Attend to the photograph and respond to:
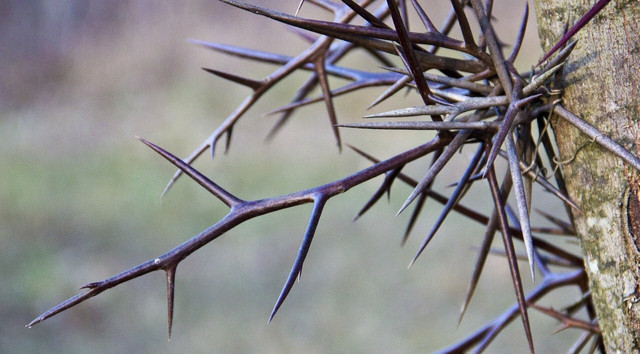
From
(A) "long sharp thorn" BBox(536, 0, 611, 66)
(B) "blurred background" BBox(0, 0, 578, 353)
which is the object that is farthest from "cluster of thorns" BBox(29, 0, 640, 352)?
(B) "blurred background" BBox(0, 0, 578, 353)

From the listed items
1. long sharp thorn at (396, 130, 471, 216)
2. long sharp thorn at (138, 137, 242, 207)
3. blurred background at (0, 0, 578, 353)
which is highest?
long sharp thorn at (396, 130, 471, 216)

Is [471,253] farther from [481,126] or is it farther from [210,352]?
[481,126]

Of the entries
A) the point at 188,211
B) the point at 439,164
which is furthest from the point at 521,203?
the point at 188,211

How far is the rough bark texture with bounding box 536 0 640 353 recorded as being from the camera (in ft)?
1.04

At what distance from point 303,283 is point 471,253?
452 millimetres

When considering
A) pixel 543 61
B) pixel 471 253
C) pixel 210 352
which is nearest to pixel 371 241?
pixel 471 253

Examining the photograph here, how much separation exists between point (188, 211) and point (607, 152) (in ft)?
5.73

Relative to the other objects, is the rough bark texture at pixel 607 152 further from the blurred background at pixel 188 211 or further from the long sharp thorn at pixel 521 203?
the blurred background at pixel 188 211

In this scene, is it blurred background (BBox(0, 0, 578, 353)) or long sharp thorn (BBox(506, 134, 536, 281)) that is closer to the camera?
long sharp thorn (BBox(506, 134, 536, 281))

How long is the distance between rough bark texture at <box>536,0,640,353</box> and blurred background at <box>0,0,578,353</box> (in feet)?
4.13

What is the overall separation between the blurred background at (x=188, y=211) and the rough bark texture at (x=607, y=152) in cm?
126

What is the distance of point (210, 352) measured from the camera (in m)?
1.55

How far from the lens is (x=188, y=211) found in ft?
6.50

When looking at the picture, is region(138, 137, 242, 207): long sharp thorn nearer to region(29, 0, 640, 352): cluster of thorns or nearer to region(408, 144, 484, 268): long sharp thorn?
region(29, 0, 640, 352): cluster of thorns
